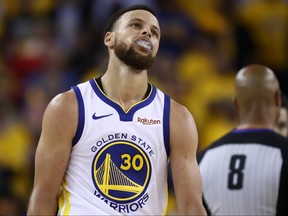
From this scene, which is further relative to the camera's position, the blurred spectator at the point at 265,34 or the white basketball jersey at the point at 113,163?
the blurred spectator at the point at 265,34

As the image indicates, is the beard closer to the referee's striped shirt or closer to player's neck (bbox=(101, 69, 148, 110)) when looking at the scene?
player's neck (bbox=(101, 69, 148, 110))

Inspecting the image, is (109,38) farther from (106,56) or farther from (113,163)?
(106,56)

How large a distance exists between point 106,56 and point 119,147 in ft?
19.8

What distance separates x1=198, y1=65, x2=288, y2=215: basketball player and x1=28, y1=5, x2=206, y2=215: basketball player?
976 millimetres

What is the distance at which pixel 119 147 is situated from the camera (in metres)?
4.38

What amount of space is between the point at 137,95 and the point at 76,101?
0.37 m

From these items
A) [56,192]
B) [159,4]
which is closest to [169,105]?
[56,192]

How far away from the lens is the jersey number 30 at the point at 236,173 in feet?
17.9

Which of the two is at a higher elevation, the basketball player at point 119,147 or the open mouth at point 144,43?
the open mouth at point 144,43

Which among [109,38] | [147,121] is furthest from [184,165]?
[109,38]

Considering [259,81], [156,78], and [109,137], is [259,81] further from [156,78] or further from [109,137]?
[156,78]

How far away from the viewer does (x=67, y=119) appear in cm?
434

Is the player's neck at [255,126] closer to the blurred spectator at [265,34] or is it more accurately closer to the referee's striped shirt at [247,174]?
the referee's striped shirt at [247,174]

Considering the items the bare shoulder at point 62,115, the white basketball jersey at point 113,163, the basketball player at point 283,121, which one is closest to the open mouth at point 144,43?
the white basketball jersey at point 113,163
